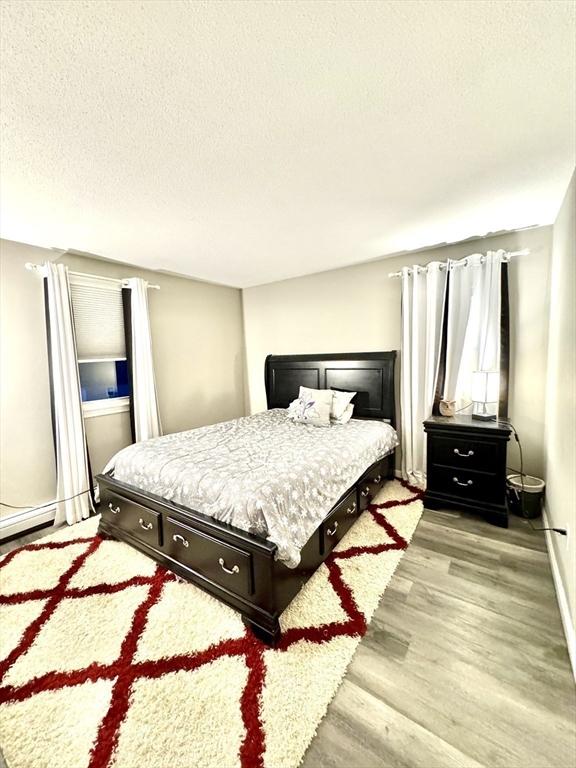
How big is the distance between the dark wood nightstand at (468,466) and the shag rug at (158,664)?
84 cm

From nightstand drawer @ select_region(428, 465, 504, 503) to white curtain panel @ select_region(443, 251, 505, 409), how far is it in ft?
2.40

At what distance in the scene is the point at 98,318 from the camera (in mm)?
3160

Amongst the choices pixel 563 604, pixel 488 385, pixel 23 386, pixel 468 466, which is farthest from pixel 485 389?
pixel 23 386

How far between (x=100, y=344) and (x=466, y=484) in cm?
379

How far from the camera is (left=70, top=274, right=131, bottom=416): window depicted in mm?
3029

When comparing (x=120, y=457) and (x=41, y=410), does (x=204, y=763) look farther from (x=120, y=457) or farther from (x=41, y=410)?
(x=41, y=410)

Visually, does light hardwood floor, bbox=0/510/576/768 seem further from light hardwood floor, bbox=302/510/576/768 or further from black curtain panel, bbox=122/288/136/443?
black curtain panel, bbox=122/288/136/443

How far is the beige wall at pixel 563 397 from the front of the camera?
162cm

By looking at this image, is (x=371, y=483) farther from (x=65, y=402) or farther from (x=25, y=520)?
(x=25, y=520)

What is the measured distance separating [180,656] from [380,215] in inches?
117

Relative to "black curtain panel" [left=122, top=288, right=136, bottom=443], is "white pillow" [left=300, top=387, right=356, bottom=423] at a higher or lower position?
lower

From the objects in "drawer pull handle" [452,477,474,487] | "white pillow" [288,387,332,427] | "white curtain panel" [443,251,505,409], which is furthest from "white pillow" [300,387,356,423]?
"drawer pull handle" [452,477,474,487]

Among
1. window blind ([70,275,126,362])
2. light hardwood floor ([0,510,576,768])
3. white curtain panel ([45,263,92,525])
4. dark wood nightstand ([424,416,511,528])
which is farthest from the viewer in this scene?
window blind ([70,275,126,362])

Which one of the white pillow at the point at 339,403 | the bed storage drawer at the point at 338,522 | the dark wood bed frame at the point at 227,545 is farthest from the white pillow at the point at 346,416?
the bed storage drawer at the point at 338,522
